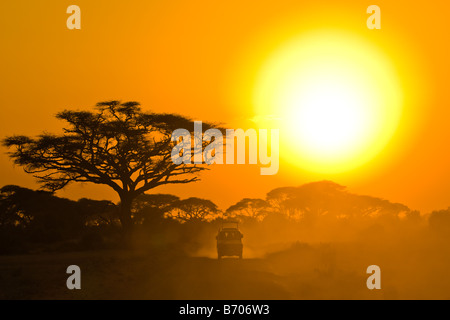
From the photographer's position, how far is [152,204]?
86.1 m

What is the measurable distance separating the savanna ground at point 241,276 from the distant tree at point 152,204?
83.5 ft

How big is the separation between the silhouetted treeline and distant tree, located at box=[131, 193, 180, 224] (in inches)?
5.0

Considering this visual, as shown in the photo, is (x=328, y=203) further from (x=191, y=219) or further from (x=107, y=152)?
(x=107, y=152)

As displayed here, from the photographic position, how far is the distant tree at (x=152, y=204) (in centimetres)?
6773

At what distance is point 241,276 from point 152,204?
189ft

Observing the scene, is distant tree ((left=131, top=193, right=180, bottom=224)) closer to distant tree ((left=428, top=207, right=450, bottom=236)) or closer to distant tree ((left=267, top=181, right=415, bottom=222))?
distant tree ((left=267, top=181, right=415, bottom=222))

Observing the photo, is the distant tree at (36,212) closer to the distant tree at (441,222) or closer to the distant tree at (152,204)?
the distant tree at (152,204)

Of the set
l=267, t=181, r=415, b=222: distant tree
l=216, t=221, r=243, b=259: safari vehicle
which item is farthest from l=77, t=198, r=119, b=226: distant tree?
l=267, t=181, r=415, b=222: distant tree

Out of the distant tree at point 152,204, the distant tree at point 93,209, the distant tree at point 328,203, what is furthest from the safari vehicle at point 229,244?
the distant tree at point 328,203

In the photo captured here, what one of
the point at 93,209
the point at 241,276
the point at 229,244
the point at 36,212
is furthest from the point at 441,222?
the point at 241,276

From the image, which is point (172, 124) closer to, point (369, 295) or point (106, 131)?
point (106, 131)

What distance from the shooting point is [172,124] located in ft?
182
